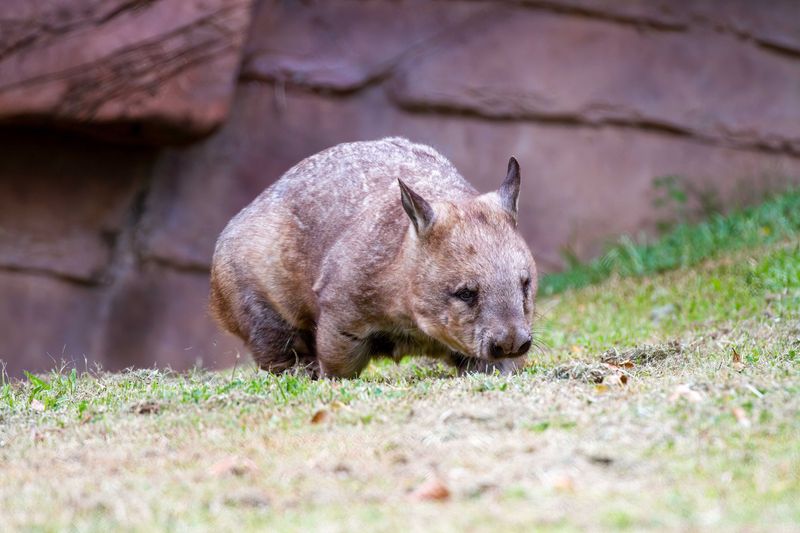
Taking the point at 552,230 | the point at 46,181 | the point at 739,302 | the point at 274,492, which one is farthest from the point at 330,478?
the point at 552,230

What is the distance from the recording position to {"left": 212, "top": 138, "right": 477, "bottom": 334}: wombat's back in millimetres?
5789

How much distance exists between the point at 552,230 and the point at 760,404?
21.7 feet

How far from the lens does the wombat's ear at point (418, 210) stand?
5.22m

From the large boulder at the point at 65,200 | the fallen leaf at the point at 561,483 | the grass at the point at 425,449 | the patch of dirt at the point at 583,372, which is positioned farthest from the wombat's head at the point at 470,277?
the large boulder at the point at 65,200

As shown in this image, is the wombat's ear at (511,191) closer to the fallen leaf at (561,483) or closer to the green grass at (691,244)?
the fallen leaf at (561,483)

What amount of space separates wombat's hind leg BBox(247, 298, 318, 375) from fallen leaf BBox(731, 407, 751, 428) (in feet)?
8.68

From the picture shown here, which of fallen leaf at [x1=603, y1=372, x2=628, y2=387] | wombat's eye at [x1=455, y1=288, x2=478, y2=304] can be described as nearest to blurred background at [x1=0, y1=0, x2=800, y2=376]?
wombat's eye at [x1=455, y1=288, x2=478, y2=304]

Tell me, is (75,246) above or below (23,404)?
below

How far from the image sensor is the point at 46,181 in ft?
30.8

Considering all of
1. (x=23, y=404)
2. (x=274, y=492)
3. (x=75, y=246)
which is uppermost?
(x=274, y=492)

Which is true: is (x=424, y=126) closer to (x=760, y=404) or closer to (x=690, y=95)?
(x=690, y=95)

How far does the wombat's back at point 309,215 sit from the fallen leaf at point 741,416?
2096mm

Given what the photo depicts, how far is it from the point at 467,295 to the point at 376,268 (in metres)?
0.48

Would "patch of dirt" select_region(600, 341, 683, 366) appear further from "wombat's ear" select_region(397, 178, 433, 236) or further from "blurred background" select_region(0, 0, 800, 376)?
"blurred background" select_region(0, 0, 800, 376)
